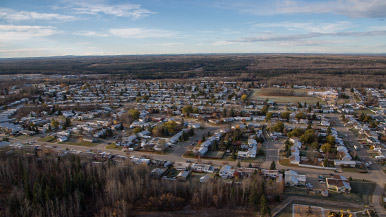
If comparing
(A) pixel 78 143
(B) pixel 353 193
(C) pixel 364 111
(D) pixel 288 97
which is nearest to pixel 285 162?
(B) pixel 353 193

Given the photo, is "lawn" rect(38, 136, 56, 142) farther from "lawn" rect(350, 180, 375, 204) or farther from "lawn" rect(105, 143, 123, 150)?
"lawn" rect(350, 180, 375, 204)

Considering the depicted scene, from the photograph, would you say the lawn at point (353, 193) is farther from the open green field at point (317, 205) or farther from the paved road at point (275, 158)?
the open green field at point (317, 205)

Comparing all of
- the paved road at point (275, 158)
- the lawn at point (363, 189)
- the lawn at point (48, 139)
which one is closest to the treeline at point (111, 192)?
the paved road at point (275, 158)

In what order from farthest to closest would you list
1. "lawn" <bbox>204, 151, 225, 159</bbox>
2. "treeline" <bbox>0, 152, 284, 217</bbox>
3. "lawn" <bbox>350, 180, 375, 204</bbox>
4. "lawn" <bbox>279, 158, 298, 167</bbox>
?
"lawn" <bbox>204, 151, 225, 159</bbox> → "lawn" <bbox>279, 158, 298, 167</bbox> → "lawn" <bbox>350, 180, 375, 204</bbox> → "treeline" <bbox>0, 152, 284, 217</bbox>

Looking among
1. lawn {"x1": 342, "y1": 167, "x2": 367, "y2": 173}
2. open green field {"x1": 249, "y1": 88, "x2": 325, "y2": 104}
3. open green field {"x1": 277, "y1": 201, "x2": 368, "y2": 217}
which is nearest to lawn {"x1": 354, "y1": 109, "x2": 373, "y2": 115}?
open green field {"x1": 249, "y1": 88, "x2": 325, "y2": 104}

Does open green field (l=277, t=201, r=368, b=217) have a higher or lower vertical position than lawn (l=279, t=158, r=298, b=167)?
lower

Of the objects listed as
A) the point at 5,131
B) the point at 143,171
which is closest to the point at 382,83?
the point at 143,171

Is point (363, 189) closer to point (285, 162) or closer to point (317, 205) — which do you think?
point (317, 205)

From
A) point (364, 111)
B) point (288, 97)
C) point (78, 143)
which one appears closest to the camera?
point (78, 143)

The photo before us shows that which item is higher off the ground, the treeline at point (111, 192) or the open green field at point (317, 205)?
the treeline at point (111, 192)
